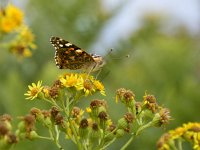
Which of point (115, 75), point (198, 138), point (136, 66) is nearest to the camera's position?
point (198, 138)

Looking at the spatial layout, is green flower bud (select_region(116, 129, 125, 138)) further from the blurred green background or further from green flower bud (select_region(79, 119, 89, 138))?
the blurred green background

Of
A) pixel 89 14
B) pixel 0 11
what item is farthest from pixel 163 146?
A: pixel 89 14

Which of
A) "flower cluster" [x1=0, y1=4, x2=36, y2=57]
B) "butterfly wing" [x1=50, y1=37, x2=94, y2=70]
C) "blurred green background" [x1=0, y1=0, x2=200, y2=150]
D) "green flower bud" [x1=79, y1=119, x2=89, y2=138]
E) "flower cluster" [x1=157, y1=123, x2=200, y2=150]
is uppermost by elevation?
"blurred green background" [x1=0, y1=0, x2=200, y2=150]

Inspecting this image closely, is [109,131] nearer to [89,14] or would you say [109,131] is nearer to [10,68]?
[10,68]

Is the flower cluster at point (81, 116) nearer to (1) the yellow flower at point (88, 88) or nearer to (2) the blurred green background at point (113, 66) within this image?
(1) the yellow flower at point (88, 88)

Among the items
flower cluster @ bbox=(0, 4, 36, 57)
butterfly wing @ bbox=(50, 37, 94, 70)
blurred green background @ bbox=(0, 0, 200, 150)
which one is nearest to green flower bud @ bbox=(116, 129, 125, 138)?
butterfly wing @ bbox=(50, 37, 94, 70)
